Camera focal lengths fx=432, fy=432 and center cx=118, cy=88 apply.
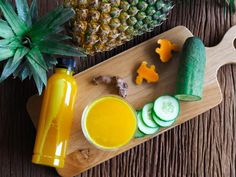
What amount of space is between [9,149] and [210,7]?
2.97ft

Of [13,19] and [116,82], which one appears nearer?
[13,19]

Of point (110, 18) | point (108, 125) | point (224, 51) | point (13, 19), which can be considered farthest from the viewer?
point (224, 51)

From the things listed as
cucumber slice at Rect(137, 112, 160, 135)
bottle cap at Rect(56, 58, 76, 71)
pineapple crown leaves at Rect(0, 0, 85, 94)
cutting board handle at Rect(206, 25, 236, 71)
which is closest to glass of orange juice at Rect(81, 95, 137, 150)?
cucumber slice at Rect(137, 112, 160, 135)

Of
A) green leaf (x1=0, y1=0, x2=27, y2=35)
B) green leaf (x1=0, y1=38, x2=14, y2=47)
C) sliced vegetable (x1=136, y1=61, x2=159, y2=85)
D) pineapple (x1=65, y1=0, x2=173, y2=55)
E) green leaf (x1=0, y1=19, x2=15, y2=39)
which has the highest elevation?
pineapple (x1=65, y1=0, x2=173, y2=55)

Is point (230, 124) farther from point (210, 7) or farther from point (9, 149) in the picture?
point (9, 149)

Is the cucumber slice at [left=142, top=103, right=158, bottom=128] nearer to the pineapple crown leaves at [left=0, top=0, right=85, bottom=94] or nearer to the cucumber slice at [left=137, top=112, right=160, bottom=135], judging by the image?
the cucumber slice at [left=137, top=112, right=160, bottom=135]

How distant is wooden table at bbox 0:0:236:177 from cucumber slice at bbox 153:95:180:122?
0.37 feet

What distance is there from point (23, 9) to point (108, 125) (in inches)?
18.6

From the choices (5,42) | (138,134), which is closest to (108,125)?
(138,134)

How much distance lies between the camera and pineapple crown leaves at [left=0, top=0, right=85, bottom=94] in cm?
122

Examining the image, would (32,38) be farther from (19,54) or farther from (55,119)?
(55,119)

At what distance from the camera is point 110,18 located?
4.40 feet

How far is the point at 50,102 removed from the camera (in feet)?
4.76

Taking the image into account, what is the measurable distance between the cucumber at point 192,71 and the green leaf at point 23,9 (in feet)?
1.81
